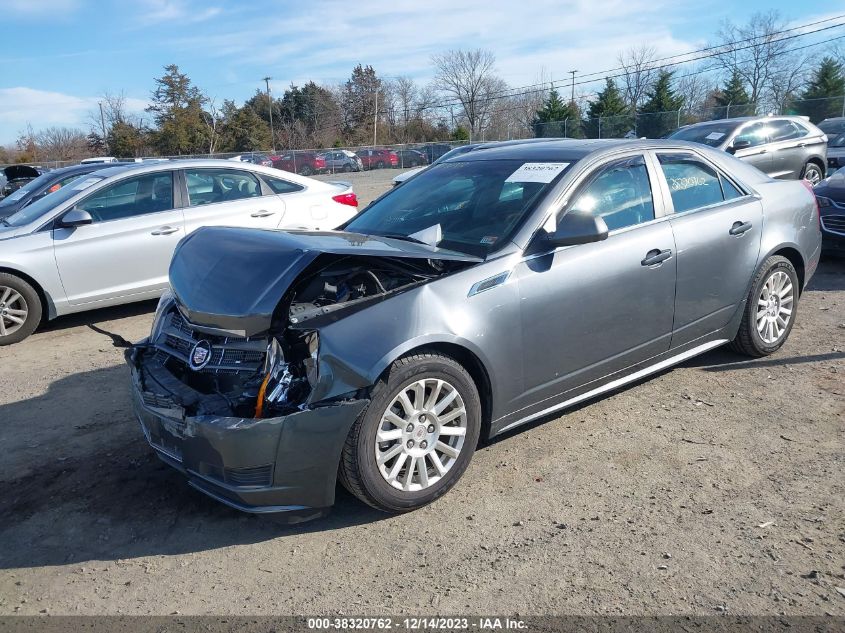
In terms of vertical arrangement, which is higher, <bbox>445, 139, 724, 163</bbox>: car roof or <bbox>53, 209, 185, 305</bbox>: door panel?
<bbox>445, 139, 724, 163</bbox>: car roof

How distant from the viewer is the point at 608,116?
136ft

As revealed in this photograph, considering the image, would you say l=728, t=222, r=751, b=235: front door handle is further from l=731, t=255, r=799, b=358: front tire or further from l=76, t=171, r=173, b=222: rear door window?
l=76, t=171, r=173, b=222: rear door window

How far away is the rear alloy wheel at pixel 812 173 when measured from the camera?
14383mm

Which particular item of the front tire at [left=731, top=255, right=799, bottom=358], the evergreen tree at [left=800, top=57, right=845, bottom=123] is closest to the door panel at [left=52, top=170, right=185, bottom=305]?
the front tire at [left=731, top=255, right=799, bottom=358]

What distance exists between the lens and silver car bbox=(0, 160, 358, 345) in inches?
271

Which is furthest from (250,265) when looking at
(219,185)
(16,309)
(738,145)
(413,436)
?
(738,145)

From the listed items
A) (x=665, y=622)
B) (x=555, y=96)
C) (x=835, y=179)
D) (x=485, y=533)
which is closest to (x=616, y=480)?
(x=485, y=533)

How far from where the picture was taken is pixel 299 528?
3.49 meters

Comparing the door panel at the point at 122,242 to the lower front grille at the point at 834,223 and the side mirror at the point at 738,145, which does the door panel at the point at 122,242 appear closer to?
the lower front grille at the point at 834,223

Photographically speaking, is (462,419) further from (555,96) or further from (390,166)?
(555,96)

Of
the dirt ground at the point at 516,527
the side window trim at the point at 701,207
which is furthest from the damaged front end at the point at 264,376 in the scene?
the side window trim at the point at 701,207

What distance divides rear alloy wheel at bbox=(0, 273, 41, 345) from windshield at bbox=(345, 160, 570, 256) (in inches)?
152

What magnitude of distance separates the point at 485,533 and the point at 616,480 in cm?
87

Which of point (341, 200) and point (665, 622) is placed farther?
point (341, 200)
